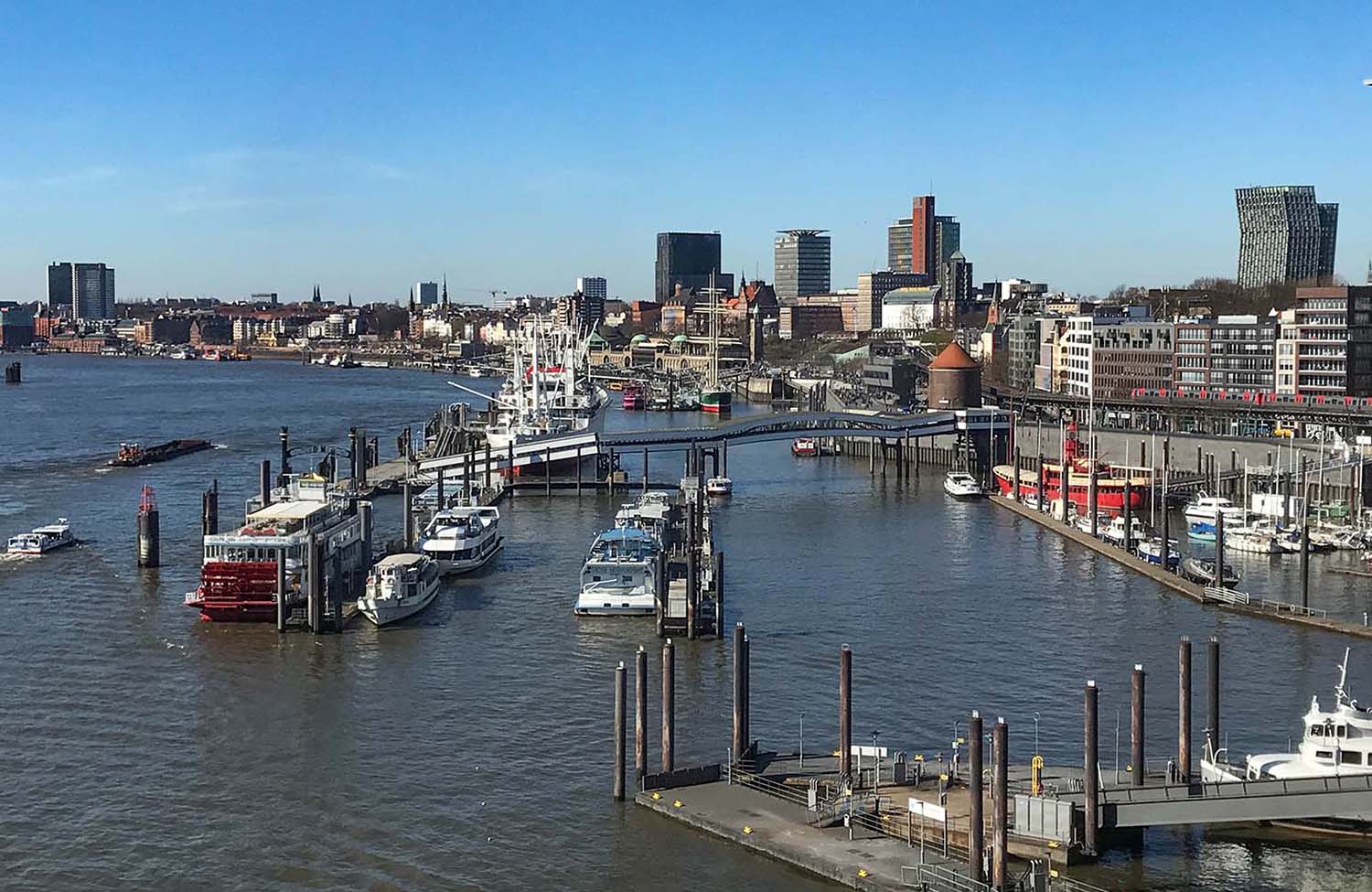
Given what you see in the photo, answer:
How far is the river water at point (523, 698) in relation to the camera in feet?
54.6

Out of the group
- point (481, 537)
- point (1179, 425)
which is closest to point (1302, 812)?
point (481, 537)

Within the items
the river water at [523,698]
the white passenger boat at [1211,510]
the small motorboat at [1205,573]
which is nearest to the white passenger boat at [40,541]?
the river water at [523,698]

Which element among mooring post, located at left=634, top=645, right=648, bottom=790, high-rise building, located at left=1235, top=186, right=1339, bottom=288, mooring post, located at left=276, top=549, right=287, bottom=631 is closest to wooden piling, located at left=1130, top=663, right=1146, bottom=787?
mooring post, located at left=634, top=645, right=648, bottom=790

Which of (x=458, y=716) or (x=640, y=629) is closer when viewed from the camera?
(x=458, y=716)

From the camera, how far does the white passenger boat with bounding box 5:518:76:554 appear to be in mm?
34438

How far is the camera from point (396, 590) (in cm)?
2761

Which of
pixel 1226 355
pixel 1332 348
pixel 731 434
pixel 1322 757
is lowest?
pixel 1322 757

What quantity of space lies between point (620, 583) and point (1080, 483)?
2029 cm

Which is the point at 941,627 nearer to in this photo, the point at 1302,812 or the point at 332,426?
the point at 1302,812

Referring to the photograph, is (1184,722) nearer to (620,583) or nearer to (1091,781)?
(1091,781)

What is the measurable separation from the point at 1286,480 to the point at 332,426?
46304mm

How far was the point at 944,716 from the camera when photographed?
21.6m

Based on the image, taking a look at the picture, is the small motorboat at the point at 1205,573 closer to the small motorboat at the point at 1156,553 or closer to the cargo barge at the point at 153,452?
the small motorboat at the point at 1156,553

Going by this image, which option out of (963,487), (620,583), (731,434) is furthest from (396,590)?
(731,434)
